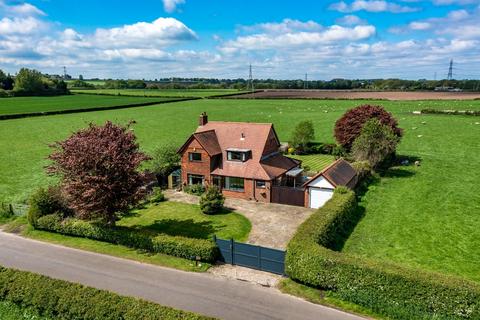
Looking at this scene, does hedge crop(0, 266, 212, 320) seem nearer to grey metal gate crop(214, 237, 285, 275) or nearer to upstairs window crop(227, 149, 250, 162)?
grey metal gate crop(214, 237, 285, 275)

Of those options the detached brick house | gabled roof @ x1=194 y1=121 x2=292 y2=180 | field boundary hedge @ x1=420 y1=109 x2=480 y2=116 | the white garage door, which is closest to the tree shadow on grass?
the detached brick house

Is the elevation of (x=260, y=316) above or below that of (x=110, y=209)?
below

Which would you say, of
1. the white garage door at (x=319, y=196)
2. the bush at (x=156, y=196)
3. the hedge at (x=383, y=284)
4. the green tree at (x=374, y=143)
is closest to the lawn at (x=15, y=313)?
the hedge at (x=383, y=284)

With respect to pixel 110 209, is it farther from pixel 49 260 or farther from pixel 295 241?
pixel 295 241

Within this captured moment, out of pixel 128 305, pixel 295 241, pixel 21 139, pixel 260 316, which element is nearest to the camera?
pixel 128 305

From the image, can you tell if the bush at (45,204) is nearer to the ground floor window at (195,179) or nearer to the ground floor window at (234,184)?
the ground floor window at (195,179)

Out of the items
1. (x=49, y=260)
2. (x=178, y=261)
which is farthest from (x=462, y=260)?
Answer: (x=49, y=260)
